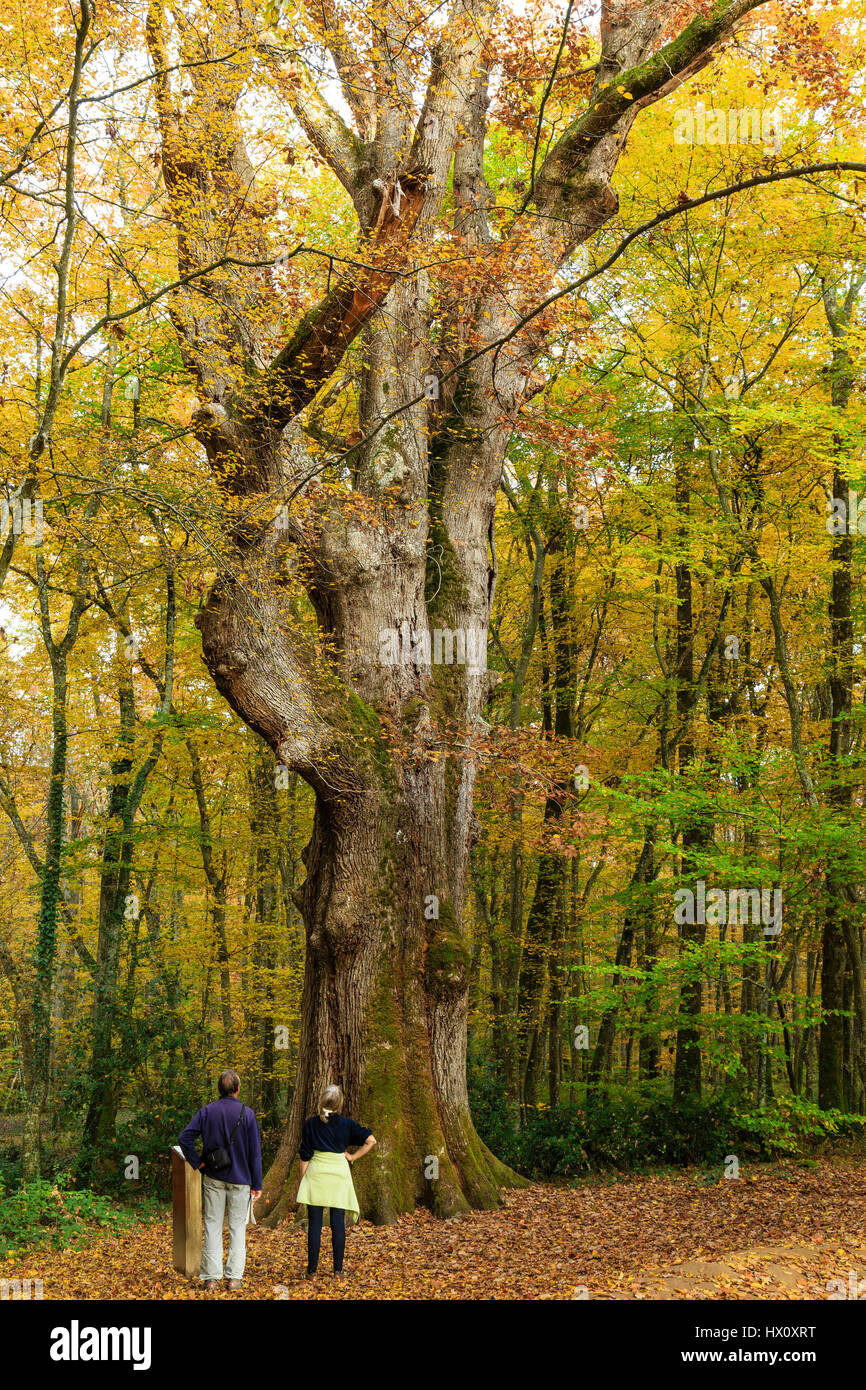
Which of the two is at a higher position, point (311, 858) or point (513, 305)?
point (513, 305)

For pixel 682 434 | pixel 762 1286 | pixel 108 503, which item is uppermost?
pixel 682 434

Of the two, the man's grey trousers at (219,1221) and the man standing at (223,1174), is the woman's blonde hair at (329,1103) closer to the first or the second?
the man standing at (223,1174)

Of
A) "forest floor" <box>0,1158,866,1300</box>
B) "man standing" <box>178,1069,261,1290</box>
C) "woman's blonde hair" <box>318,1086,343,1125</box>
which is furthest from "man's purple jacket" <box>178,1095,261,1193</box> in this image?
"forest floor" <box>0,1158,866,1300</box>

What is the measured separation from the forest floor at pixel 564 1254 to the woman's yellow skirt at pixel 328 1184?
449 millimetres

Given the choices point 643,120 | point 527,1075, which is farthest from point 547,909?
point 643,120

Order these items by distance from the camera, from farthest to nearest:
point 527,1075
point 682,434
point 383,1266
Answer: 1. point 527,1075
2. point 682,434
3. point 383,1266

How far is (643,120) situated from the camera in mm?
12070

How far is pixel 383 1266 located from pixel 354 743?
4.03 m

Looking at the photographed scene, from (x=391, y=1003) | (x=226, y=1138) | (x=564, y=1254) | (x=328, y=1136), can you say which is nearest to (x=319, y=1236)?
(x=328, y=1136)

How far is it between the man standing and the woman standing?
0.37 m

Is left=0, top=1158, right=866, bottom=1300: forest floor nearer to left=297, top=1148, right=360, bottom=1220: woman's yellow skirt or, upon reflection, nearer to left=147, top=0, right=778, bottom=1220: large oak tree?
left=297, top=1148, right=360, bottom=1220: woman's yellow skirt

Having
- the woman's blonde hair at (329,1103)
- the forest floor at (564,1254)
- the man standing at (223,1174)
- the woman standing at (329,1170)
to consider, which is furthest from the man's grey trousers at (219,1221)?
the woman's blonde hair at (329,1103)

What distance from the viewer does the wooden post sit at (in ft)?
18.1

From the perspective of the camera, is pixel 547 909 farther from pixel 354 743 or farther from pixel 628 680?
pixel 354 743
